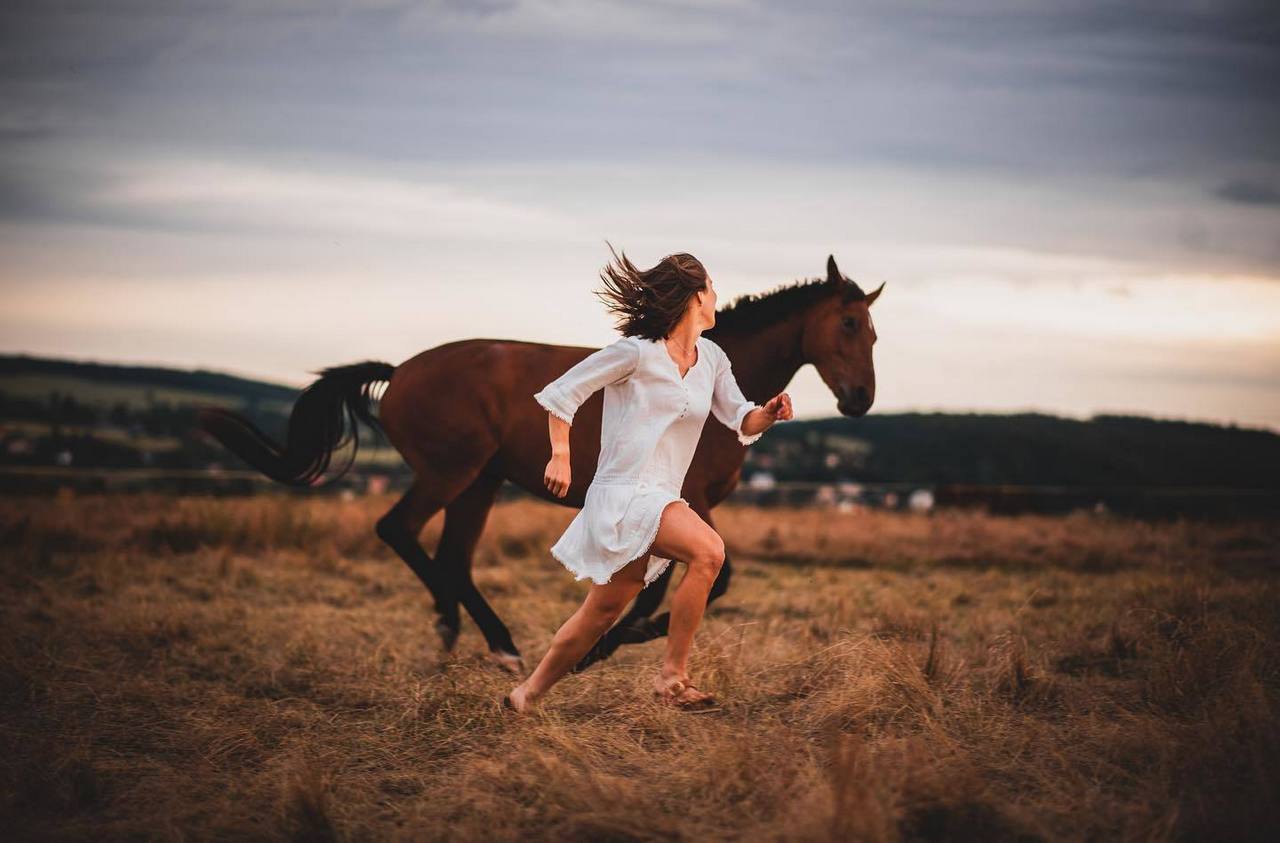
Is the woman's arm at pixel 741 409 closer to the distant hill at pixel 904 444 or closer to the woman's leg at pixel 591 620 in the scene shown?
the woman's leg at pixel 591 620

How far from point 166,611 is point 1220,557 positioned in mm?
10185

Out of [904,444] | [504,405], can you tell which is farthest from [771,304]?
[904,444]

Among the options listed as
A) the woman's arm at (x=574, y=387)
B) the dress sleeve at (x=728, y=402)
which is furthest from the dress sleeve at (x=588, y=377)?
the dress sleeve at (x=728, y=402)

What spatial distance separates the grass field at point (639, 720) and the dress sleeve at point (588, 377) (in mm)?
1240

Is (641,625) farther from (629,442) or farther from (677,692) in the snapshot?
(629,442)

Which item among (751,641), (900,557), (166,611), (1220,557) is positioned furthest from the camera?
(900,557)

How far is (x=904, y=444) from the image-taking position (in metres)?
28.3

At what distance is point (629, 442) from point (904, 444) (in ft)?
81.8

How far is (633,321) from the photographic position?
4.49 meters

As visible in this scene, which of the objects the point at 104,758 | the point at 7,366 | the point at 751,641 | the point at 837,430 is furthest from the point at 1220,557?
the point at 7,366

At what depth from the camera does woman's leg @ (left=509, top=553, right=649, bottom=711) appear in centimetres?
Result: 438

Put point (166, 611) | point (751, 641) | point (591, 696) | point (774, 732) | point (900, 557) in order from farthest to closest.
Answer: point (900, 557) → point (166, 611) → point (751, 641) → point (591, 696) → point (774, 732)

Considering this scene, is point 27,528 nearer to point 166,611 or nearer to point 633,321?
point 166,611

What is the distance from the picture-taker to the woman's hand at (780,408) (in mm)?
4477
